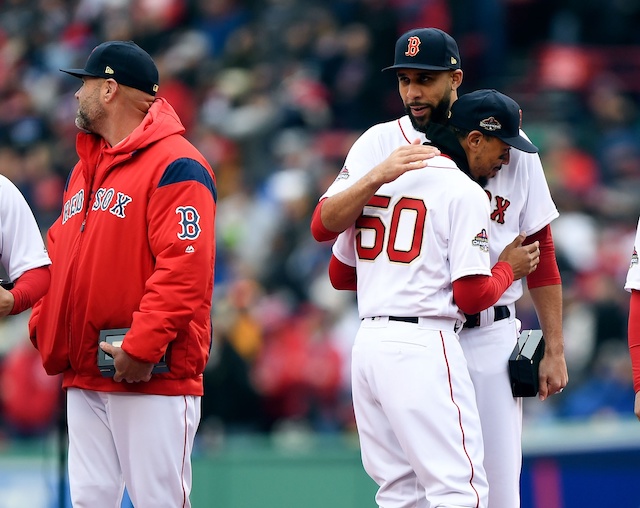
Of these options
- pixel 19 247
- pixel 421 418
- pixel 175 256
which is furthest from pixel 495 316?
pixel 19 247

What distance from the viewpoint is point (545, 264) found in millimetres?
4797

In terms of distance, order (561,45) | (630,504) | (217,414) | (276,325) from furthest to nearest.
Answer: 1. (561,45)
2. (276,325)
3. (217,414)
4. (630,504)

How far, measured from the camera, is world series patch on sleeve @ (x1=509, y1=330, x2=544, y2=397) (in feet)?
14.6

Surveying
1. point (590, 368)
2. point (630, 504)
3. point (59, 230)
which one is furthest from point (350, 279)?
point (590, 368)

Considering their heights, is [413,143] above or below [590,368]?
above

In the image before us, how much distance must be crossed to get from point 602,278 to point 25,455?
14.8 feet

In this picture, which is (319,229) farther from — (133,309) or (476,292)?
(133,309)

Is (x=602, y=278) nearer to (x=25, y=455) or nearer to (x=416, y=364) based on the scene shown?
(x=25, y=455)

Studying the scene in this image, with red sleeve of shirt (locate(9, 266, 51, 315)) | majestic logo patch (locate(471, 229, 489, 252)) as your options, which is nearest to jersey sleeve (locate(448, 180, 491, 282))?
majestic logo patch (locate(471, 229, 489, 252))

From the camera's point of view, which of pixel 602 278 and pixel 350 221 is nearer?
pixel 350 221

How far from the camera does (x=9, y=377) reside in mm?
10062

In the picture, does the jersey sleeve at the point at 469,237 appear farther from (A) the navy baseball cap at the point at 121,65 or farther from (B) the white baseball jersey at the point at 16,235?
(B) the white baseball jersey at the point at 16,235

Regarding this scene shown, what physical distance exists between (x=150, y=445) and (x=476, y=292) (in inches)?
51.6

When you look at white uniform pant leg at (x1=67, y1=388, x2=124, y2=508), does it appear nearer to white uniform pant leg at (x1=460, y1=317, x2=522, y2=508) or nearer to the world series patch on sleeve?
white uniform pant leg at (x1=460, y1=317, x2=522, y2=508)
